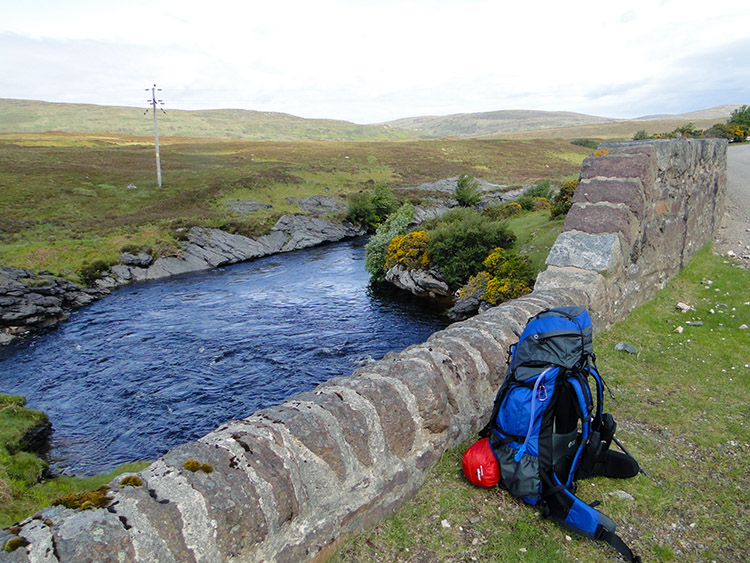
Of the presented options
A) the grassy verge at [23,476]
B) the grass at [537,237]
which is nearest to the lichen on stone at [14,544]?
the grassy verge at [23,476]

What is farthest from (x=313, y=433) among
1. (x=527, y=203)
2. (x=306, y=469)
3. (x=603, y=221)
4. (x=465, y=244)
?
(x=527, y=203)

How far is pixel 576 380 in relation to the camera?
13.5 ft

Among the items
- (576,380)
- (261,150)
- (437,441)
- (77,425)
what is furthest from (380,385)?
(261,150)

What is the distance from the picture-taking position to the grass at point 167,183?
34.2 metres

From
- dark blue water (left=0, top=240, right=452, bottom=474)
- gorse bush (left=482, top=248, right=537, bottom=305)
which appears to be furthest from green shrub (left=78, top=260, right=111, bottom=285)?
gorse bush (left=482, top=248, right=537, bottom=305)

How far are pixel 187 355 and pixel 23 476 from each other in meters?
7.64

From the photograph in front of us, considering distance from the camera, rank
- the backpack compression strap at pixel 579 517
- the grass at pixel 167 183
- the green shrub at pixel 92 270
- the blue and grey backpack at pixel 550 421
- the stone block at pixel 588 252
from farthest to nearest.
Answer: the grass at pixel 167 183
the green shrub at pixel 92 270
the stone block at pixel 588 252
the blue and grey backpack at pixel 550 421
the backpack compression strap at pixel 579 517

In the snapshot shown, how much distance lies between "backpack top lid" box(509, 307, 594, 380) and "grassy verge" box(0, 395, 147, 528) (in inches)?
315

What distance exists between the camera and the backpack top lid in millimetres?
4027

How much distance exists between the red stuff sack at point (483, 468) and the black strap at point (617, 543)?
3.09ft

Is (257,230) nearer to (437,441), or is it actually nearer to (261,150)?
(437,441)

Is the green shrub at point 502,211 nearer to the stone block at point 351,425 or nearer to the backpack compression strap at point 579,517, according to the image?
the backpack compression strap at point 579,517

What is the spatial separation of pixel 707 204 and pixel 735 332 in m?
6.41

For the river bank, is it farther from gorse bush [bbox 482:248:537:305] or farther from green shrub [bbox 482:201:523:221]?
gorse bush [bbox 482:248:537:305]
